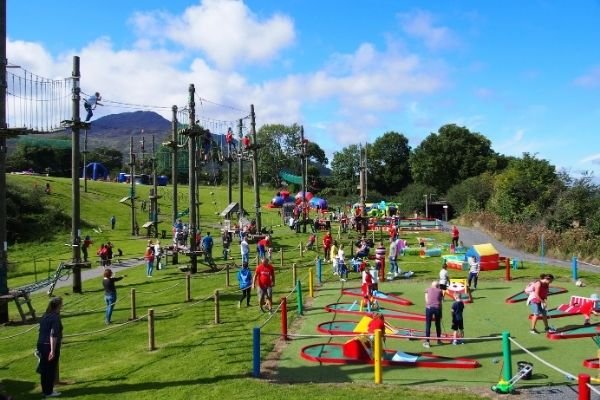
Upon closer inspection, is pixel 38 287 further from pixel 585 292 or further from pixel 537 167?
pixel 537 167

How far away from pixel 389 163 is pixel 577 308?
82.3 m

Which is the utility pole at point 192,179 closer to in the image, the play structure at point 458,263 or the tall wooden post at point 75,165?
the tall wooden post at point 75,165

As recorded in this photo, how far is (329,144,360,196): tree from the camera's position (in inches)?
3944

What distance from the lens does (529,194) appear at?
45.4 m

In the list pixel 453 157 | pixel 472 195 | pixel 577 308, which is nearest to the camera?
pixel 577 308

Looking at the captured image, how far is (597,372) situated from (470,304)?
7590 millimetres

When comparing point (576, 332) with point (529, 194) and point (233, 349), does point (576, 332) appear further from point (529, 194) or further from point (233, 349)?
point (529, 194)

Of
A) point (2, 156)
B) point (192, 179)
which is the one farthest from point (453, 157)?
point (2, 156)

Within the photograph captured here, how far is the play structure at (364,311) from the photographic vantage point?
16.9m

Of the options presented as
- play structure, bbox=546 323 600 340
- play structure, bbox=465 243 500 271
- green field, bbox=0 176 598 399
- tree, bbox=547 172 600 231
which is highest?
tree, bbox=547 172 600 231

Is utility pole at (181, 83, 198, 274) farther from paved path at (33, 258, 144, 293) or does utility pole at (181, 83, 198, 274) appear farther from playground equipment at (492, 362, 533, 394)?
playground equipment at (492, 362, 533, 394)

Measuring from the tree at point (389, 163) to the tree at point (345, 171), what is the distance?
3716 millimetres

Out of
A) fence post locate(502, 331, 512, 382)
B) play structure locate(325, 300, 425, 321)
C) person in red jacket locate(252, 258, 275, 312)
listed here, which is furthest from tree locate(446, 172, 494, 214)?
fence post locate(502, 331, 512, 382)

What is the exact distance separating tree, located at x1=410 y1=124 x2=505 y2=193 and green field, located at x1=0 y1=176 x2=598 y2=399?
5751 cm
